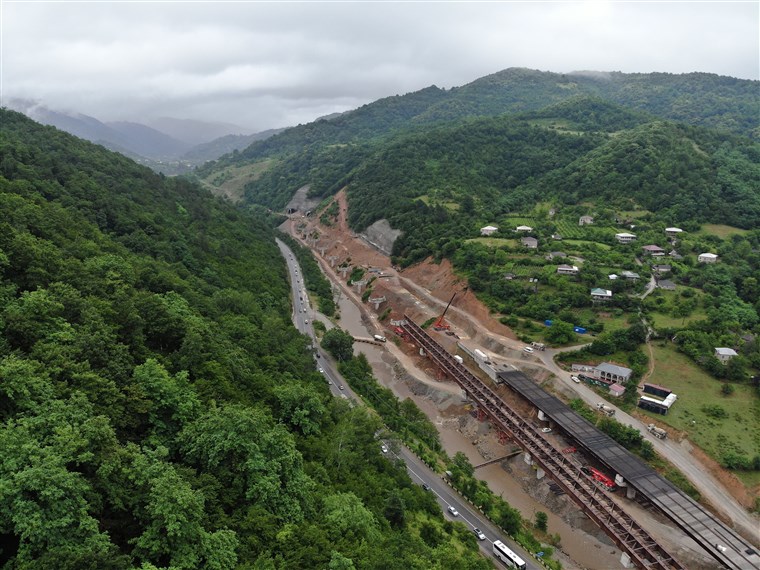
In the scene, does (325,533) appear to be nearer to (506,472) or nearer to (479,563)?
(479,563)

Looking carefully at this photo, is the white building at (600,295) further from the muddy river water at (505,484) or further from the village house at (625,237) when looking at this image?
the muddy river water at (505,484)

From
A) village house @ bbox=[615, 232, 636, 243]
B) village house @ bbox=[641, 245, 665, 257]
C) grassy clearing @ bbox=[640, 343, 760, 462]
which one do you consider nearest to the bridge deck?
grassy clearing @ bbox=[640, 343, 760, 462]

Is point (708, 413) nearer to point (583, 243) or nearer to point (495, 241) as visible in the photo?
point (583, 243)

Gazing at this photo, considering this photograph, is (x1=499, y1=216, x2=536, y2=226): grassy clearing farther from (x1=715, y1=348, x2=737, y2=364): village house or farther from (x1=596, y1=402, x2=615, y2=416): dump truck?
(x1=596, y1=402, x2=615, y2=416): dump truck

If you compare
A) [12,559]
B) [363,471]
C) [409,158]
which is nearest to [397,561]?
[363,471]

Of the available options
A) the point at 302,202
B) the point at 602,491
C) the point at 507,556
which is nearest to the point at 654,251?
the point at 602,491

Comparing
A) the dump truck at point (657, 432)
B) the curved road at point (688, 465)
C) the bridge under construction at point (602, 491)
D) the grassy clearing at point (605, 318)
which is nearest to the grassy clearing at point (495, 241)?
the grassy clearing at point (605, 318)

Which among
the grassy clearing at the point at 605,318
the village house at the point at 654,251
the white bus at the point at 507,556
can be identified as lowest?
the white bus at the point at 507,556
